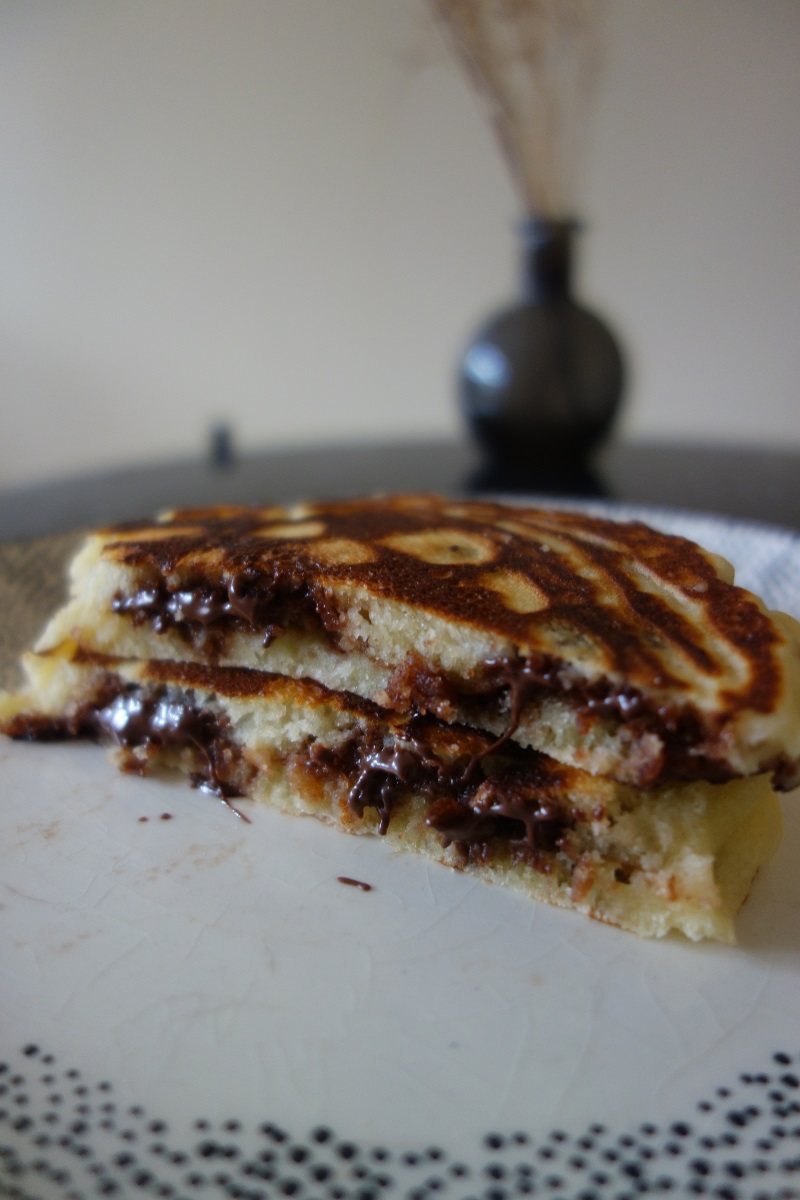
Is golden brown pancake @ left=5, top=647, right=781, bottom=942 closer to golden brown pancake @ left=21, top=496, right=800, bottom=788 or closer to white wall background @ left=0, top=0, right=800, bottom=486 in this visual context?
golden brown pancake @ left=21, top=496, right=800, bottom=788

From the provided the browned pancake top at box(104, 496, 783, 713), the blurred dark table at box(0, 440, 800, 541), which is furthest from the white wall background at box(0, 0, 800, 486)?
the browned pancake top at box(104, 496, 783, 713)

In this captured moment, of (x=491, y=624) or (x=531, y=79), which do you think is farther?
(x=531, y=79)

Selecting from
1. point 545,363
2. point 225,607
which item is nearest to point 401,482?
point 545,363

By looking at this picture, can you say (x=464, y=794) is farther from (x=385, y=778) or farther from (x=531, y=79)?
(x=531, y=79)

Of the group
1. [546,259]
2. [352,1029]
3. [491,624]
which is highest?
[546,259]

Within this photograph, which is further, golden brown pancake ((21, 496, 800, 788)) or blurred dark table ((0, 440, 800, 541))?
blurred dark table ((0, 440, 800, 541))

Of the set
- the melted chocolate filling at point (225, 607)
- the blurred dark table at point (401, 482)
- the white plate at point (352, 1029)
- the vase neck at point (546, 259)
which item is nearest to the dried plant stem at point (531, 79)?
the vase neck at point (546, 259)

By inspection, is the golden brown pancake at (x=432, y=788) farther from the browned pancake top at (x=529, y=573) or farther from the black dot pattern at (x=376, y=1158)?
the black dot pattern at (x=376, y=1158)
